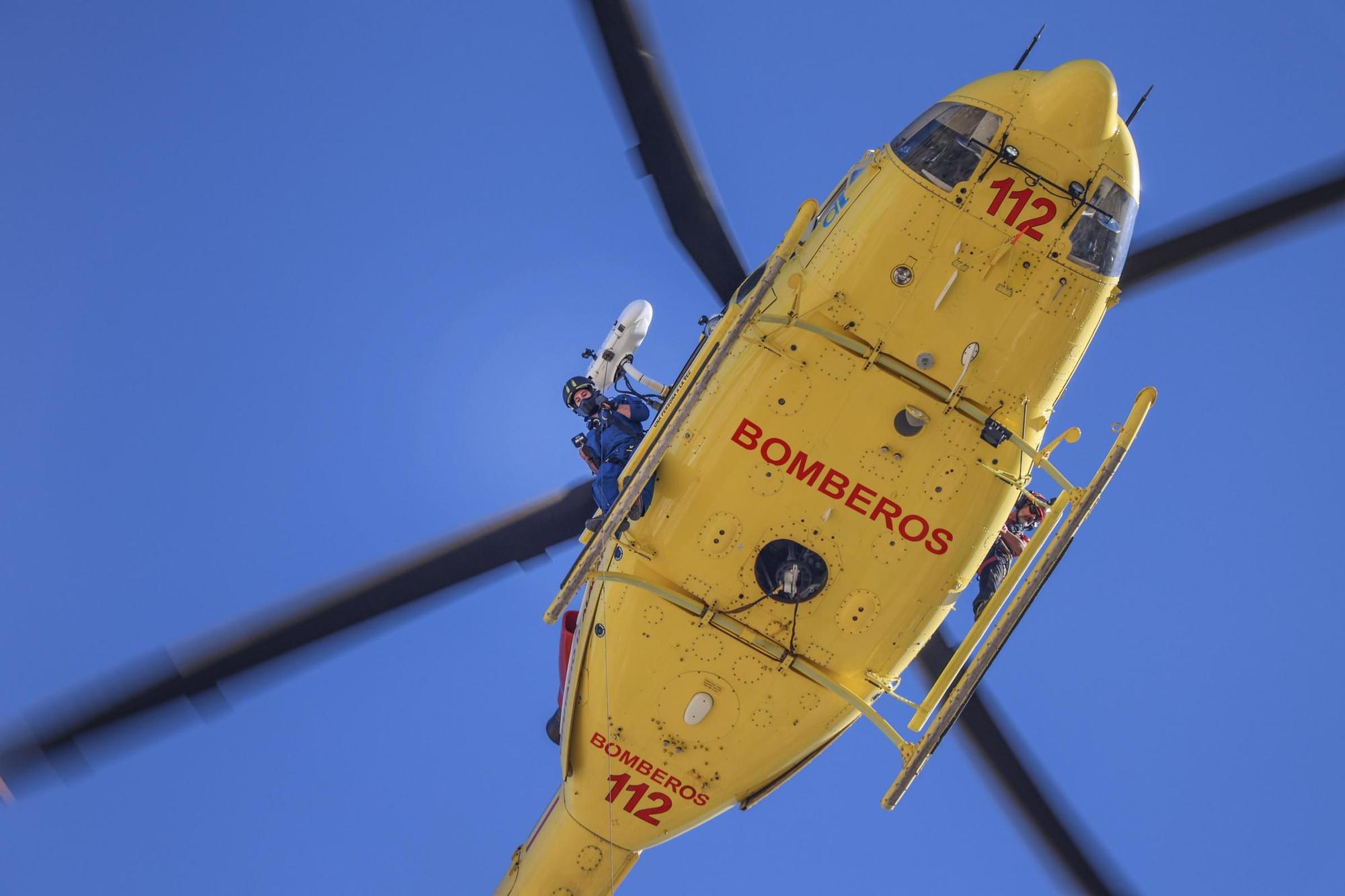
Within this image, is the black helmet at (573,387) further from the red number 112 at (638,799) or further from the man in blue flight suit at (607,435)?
the red number 112 at (638,799)

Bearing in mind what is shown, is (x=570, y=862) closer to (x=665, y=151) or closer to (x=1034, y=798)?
(x=1034, y=798)

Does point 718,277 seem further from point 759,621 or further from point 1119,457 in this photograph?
point 1119,457

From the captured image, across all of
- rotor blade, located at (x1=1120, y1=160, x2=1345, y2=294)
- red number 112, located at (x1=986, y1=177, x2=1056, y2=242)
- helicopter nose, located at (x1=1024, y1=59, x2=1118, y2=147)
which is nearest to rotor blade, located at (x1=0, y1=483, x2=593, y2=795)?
red number 112, located at (x1=986, y1=177, x2=1056, y2=242)

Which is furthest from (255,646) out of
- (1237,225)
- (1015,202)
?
(1237,225)

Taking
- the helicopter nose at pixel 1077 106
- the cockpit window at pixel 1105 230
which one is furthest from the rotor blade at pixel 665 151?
the cockpit window at pixel 1105 230

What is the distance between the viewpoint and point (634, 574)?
9797 mm

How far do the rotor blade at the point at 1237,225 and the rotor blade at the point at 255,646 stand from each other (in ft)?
18.2

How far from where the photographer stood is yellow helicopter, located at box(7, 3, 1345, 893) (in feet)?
29.1

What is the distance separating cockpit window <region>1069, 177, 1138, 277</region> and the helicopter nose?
0.42m

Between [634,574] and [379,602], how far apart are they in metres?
2.07

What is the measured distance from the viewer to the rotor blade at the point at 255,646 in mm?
9367

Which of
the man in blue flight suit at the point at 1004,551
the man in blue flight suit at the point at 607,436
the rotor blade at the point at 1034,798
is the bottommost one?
the rotor blade at the point at 1034,798

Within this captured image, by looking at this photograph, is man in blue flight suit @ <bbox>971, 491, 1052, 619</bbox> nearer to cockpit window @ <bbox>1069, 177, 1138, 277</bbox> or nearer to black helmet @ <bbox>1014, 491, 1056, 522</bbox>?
black helmet @ <bbox>1014, 491, 1056, 522</bbox>

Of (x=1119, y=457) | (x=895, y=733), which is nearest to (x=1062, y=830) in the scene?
(x=895, y=733)
